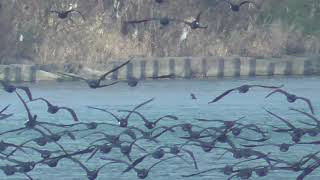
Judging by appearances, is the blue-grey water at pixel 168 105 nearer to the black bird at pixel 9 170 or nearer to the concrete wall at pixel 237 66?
the concrete wall at pixel 237 66

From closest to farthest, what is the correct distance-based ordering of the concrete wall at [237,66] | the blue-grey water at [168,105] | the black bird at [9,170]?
the black bird at [9,170]
the blue-grey water at [168,105]
the concrete wall at [237,66]

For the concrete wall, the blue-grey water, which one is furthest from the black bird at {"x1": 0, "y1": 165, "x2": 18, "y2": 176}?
the concrete wall

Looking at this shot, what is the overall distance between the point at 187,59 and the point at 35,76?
14.1 feet

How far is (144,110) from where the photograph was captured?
19.0 metres

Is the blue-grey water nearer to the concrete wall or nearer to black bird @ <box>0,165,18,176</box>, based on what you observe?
the concrete wall

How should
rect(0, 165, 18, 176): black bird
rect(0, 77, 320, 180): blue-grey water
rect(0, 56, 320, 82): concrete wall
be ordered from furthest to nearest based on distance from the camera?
rect(0, 56, 320, 82): concrete wall, rect(0, 77, 320, 180): blue-grey water, rect(0, 165, 18, 176): black bird

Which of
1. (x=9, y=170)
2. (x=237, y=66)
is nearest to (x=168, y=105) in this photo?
(x=237, y=66)

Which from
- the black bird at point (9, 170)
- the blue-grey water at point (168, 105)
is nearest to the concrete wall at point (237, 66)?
the blue-grey water at point (168, 105)

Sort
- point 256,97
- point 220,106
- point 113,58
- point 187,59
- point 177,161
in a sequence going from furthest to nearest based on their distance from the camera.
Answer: point 187,59 → point 113,58 → point 256,97 → point 220,106 → point 177,161

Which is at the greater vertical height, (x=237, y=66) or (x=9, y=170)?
(x=9, y=170)

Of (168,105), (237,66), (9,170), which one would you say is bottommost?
(237,66)

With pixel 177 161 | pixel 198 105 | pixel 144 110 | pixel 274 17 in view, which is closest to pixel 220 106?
pixel 198 105

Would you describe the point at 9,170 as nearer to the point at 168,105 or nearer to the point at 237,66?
the point at 168,105

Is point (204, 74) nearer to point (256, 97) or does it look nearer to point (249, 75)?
point (249, 75)
